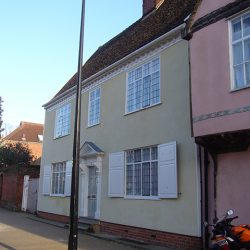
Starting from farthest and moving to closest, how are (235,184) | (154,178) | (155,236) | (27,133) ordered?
(27,133), (154,178), (155,236), (235,184)

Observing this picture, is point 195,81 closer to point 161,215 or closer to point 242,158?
point 242,158

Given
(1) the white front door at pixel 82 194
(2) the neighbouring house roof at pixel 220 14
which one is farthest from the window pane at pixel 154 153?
(1) the white front door at pixel 82 194

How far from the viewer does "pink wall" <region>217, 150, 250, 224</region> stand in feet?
31.5

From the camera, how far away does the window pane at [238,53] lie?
9.78m

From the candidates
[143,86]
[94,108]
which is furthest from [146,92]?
[94,108]

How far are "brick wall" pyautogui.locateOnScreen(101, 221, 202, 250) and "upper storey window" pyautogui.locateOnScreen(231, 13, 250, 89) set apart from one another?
14.6ft

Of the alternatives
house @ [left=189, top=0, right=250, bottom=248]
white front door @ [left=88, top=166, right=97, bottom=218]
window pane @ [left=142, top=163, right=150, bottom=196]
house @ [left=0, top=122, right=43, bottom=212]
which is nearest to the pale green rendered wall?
window pane @ [left=142, top=163, right=150, bottom=196]

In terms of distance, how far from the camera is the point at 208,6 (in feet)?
35.1

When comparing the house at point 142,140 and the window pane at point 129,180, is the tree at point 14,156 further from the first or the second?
the window pane at point 129,180

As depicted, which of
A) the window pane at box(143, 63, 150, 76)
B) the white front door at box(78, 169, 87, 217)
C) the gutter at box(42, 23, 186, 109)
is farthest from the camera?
the white front door at box(78, 169, 87, 217)

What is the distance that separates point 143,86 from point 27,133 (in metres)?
33.4

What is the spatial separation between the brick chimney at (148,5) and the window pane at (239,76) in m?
9.64

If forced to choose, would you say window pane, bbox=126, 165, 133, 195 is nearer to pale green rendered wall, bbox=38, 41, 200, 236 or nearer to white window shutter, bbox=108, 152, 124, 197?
white window shutter, bbox=108, 152, 124, 197

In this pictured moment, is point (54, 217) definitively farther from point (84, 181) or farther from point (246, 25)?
point (246, 25)
